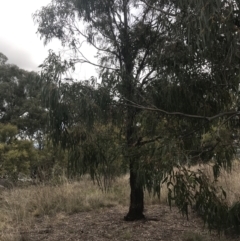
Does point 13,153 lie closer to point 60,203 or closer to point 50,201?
point 50,201

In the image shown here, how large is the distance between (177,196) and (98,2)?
12.2ft

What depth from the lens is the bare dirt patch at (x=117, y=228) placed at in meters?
6.09

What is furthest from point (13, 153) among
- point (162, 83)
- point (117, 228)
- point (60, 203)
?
point (162, 83)

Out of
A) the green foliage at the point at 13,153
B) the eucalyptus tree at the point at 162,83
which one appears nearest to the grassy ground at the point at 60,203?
the eucalyptus tree at the point at 162,83

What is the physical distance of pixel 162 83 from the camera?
179 inches

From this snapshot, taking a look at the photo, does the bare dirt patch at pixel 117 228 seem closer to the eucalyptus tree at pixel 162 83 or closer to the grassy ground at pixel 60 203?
the grassy ground at pixel 60 203

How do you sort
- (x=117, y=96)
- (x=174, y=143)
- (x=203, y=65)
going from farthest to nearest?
(x=117, y=96) < (x=203, y=65) < (x=174, y=143)

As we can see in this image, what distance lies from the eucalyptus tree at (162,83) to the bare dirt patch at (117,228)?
5.79ft

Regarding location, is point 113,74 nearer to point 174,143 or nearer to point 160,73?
point 160,73

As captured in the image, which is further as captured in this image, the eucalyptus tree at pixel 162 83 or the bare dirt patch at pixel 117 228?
the bare dirt patch at pixel 117 228

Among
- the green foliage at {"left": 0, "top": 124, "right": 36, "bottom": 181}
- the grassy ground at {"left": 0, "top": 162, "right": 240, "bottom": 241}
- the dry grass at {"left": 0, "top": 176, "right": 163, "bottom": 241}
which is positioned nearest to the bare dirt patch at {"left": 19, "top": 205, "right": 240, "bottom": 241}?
the grassy ground at {"left": 0, "top": 162, "right": 240, "bottom": 241}

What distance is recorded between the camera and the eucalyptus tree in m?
3.31

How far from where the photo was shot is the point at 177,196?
11.0 feet

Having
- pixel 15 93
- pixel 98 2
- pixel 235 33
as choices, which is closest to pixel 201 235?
pixel 235 33
